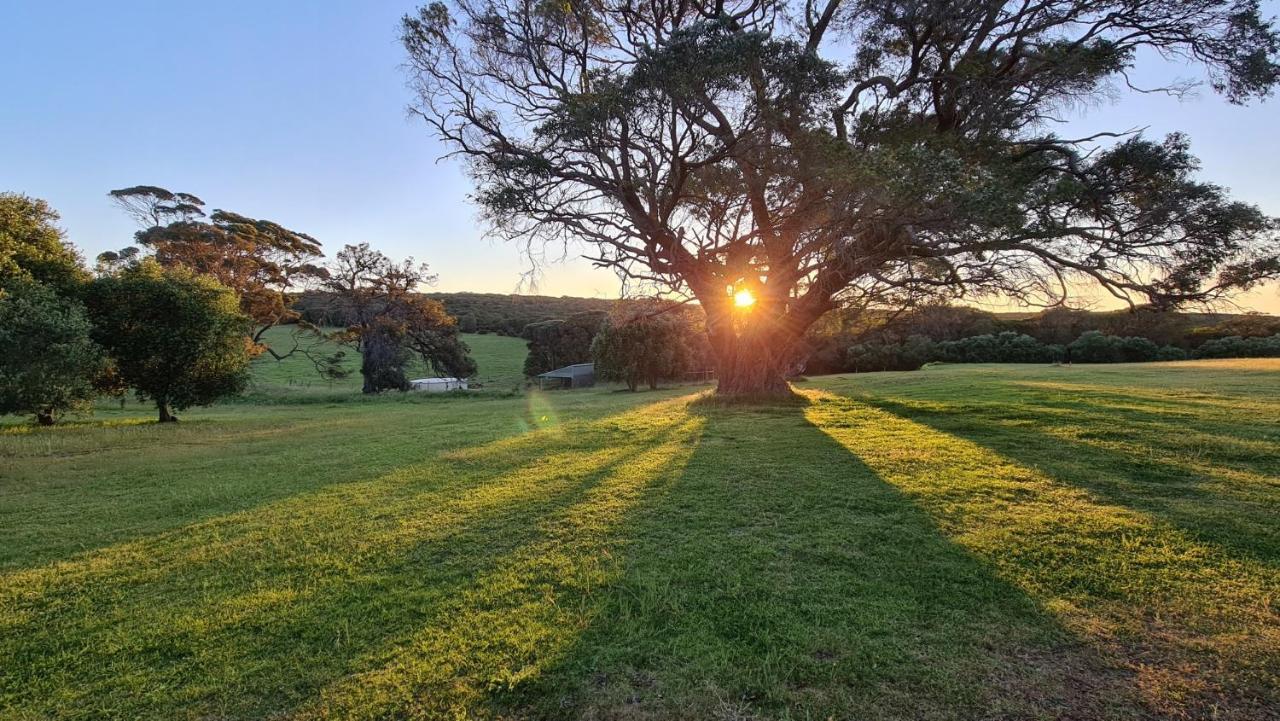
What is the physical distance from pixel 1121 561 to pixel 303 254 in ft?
118

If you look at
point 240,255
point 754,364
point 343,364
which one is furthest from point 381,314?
point 754,364

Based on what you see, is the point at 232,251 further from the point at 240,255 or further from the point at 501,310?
the point at 501,310

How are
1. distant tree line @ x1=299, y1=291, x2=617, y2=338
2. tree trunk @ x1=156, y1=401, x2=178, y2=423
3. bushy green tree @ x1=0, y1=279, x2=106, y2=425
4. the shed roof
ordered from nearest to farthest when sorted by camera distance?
bushy green tree @ x1=0, y1=279, x2=106, y2=425 < tree trunk @ x1=156, y1=401, x2=178, y2=423 < the shed roof < distant tree line @ x1=299, y1=291, x2=617, y2=338

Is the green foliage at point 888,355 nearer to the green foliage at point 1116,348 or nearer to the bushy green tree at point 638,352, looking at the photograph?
the green foliage at point 1116,348

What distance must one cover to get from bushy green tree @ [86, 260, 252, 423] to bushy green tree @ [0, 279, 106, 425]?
6.27 feet

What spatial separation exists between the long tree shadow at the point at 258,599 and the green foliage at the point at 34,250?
1107 cm

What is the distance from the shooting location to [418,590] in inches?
136

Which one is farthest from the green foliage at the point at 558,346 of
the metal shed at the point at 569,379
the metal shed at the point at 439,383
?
the metal shed at the point at 439,383

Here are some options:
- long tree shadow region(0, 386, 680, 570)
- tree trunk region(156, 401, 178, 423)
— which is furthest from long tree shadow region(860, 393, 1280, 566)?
tree trunk region(156, 401, 178, 423)

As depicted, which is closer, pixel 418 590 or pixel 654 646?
pixel 654 646

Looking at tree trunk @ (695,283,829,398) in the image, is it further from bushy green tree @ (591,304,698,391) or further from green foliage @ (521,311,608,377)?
green foliage @ (521,311,608,377)

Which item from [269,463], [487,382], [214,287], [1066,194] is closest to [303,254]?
[487,382]

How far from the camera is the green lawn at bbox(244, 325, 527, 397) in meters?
33.2

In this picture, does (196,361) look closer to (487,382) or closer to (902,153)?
(902,153)
